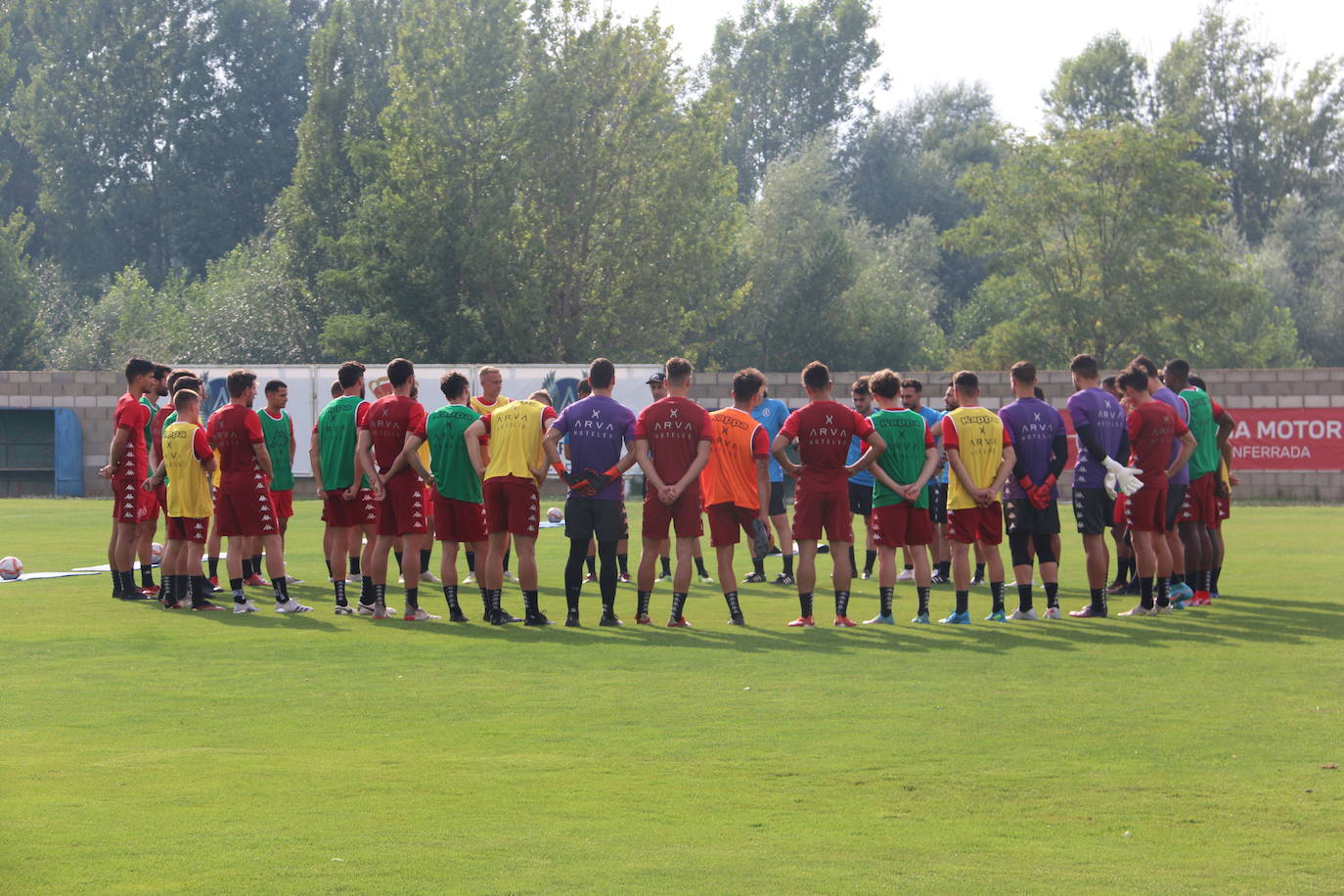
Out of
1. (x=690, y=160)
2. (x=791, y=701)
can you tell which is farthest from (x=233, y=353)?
(x=791, y=701)

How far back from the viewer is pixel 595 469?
1247 cm

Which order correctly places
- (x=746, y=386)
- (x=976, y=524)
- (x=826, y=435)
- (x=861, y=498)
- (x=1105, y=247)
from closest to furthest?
(x=826, y=435) → (x=976, y=524) → (x=746, y=386) → (x=861, y=498) → (x=1105, y=247)

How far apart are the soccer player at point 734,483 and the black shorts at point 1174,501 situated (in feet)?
11.1

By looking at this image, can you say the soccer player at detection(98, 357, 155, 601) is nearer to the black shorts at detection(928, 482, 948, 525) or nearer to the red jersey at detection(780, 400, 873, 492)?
the red jersey at detection(780, 400, 873, 492)

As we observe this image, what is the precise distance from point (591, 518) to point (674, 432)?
0.89m

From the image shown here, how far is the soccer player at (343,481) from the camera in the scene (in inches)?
539

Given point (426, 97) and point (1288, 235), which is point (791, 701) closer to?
point (426, 97)

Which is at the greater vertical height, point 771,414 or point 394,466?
point 771,414

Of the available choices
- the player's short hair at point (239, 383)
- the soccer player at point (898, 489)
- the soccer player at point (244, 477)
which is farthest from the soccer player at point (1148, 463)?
the player's short hair at point (239, 383)

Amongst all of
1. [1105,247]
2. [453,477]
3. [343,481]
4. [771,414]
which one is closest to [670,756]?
[453,477]

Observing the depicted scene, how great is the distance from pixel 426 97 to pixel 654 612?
133ft

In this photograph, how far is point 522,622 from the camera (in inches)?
516

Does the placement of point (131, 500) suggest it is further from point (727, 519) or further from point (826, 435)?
point (826, 435)

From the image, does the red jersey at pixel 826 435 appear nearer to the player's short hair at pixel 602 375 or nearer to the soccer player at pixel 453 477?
the player's short hair at pixel 602 375
